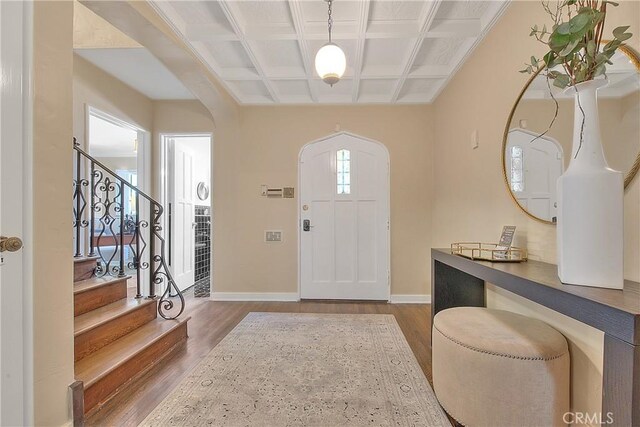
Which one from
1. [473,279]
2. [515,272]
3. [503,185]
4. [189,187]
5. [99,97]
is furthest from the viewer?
[189,187]

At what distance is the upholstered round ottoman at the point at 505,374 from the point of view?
1.25 metres

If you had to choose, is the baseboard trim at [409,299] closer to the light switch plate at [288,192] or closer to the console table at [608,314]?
the light switch plate at [288,192]

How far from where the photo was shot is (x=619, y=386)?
821mm

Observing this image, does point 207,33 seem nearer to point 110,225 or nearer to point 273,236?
point 110,225

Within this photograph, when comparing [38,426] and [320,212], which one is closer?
[38,426]

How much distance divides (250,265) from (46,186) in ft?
8.82

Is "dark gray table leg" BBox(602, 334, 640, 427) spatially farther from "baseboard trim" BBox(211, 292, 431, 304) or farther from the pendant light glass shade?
"baseboard trim" BBox(211, 292, 431, 304)

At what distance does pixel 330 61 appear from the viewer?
2.14 meters

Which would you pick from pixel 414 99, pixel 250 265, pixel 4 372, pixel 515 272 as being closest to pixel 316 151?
pixel 414 99

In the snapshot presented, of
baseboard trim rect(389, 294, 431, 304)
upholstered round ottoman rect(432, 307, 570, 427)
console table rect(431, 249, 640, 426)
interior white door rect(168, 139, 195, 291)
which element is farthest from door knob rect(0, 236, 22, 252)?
baseboard trim rect(389, 294, 431, 304)

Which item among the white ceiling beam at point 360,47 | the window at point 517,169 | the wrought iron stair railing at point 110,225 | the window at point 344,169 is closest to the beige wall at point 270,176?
the window at point 344,169

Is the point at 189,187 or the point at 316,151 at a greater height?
the point at 316,151

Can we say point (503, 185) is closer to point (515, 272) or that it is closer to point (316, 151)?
point (515, 272)

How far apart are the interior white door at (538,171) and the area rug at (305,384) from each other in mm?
1290
